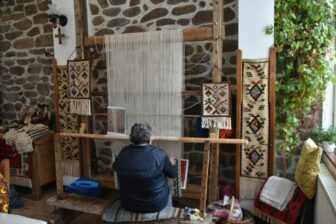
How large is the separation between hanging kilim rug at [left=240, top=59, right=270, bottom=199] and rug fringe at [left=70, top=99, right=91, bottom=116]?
1.56 metres

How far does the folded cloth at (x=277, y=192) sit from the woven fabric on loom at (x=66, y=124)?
2.04 meters

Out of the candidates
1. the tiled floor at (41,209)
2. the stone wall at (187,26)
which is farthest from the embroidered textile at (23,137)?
the stone wall at (187,26)

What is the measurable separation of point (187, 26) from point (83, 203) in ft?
6.74

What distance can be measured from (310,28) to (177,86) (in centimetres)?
130

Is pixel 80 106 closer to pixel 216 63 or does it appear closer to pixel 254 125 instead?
pixel 216 63

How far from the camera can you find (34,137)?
11.6ft

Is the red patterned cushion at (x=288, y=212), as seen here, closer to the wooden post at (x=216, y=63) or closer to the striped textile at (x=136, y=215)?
the wooden post at (x=216, y=63)

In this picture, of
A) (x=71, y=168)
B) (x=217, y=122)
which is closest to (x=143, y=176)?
(x=217, y=122)

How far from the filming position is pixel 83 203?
276 cm

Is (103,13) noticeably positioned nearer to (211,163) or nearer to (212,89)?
(212,89)

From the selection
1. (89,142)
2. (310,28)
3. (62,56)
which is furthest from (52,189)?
(310,28)

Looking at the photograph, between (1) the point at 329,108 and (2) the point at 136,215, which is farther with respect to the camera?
(1) the point at 329,108

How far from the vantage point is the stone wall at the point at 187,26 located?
3.08m

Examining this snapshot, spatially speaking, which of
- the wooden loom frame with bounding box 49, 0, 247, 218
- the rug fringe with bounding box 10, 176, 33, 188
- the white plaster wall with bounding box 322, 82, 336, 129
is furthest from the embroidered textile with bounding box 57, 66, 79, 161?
the white plaster wall with bounding box 322, 82, 336, 129
